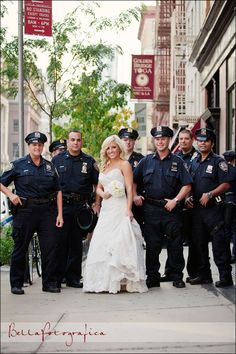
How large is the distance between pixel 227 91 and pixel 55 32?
5975mm

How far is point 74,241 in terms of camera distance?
9.82 meters

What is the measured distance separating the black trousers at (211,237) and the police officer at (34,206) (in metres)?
1.78

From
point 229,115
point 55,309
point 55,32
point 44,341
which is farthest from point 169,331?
point 229,115

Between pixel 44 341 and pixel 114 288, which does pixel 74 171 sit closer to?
pixel 114 288

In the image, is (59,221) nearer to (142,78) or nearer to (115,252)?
(115,252)

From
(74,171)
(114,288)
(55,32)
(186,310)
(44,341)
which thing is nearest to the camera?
(44,341)

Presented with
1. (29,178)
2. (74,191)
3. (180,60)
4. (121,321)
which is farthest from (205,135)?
(180,60)

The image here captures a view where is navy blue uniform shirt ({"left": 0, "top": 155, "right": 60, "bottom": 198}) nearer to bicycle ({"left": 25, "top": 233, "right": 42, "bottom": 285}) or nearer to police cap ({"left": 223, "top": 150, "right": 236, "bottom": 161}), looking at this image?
bicycle ({"left": 25, "top": 233, "right": 42, "bottom": 285})

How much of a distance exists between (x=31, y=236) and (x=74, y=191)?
0.96m

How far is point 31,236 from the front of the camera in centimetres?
912

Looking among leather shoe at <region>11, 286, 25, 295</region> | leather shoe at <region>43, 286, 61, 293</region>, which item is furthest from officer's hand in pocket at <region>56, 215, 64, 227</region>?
leather shoe at <region>11, 286, 25, 295</region>

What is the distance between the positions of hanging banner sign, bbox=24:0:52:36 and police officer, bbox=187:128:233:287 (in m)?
5.15

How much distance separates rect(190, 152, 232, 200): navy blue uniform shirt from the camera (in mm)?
9156

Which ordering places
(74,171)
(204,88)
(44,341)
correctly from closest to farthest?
(44,341) < (74,171) < (204,88)
